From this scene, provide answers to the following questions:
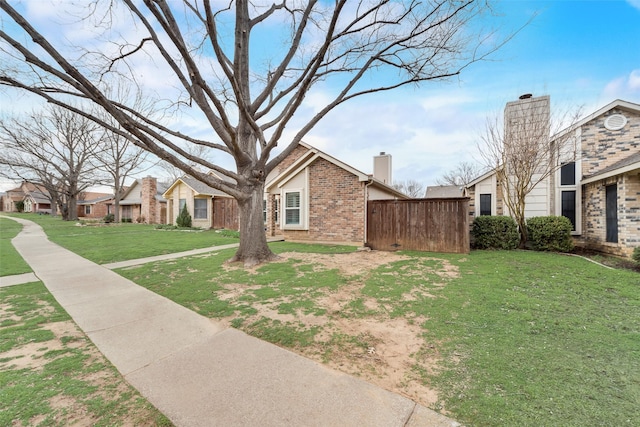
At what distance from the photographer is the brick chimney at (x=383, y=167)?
59.9 ft

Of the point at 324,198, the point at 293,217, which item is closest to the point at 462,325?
the point at 324,198

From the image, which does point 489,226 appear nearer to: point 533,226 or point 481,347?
point 533,226

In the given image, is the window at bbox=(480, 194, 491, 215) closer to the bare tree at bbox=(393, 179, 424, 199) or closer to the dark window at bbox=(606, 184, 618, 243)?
the dark window at bbox=(606, 184, 618, 243)

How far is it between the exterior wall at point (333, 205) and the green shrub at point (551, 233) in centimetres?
621

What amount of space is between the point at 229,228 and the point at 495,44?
18.6 meters

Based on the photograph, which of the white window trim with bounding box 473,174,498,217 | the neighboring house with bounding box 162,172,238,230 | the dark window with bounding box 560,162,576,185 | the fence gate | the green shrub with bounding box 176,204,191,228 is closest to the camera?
the dark window with bounding box 560,162,576,185

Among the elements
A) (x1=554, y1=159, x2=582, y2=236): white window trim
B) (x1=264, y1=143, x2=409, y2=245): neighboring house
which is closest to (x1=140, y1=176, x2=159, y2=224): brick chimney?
(x1=264, y1=143, x2=409, y2=245): neighboring house

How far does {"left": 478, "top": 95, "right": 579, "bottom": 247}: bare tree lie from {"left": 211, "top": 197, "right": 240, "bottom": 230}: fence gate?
52.3 feet

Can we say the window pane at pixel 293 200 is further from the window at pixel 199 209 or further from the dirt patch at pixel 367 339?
the window at pixel 199 209

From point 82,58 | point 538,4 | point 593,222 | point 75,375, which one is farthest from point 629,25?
point 82,58

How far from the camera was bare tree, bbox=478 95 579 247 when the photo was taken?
975 centimetres

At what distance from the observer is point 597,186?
927 cm

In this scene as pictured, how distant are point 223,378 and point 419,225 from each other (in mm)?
8737

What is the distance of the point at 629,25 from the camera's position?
7613mm
